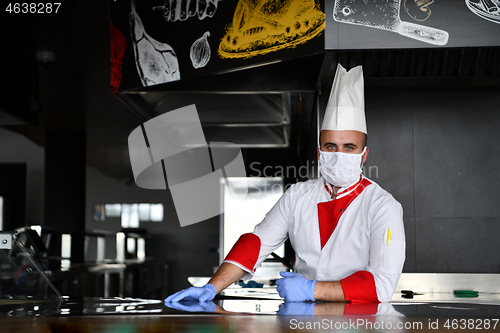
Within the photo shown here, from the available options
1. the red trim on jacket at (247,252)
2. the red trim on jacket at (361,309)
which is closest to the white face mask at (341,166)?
the red trim on jacket at (247,252)

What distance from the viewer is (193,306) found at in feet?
4.09

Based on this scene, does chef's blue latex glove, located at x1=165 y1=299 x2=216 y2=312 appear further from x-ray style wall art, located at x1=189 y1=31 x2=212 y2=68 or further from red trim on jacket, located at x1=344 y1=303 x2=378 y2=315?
x-ray style wall art, located at x1=189 y1=31 x2=212 y2=68

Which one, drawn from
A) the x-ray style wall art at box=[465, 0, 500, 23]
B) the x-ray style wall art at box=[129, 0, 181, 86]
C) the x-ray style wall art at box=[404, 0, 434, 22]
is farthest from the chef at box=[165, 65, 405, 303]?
the x-ray style wall art at box=[129, 0, 181, 86]

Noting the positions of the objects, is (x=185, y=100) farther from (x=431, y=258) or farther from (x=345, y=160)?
(x=431, y=258)

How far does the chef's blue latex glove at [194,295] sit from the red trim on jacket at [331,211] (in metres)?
0.45

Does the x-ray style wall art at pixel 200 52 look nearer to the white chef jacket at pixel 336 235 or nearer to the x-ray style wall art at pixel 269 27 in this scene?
the x-ray style wall art at pixel 269 27

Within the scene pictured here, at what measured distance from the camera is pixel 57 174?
21.0 feet

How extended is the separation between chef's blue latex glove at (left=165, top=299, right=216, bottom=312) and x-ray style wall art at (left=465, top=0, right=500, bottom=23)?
1465mm

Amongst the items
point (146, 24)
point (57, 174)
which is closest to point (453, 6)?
point (146, 24)

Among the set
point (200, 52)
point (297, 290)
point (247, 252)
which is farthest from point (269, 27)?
point (297, 290)

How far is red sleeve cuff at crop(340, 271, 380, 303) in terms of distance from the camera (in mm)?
1373

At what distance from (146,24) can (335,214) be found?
1.34 m

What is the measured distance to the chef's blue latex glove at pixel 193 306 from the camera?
46.4 inches

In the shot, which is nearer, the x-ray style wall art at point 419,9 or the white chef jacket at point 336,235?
the white chef jacket at point 336,235
